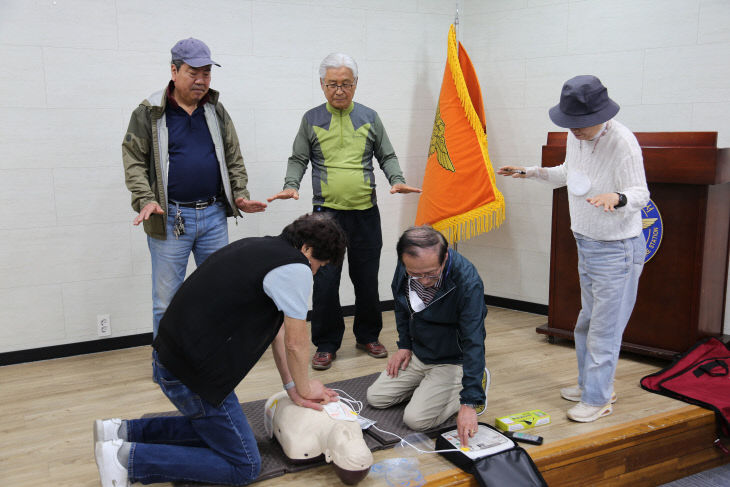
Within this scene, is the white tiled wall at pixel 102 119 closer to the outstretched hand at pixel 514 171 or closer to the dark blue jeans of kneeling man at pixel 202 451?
the outstretched hand at pixel 514 171

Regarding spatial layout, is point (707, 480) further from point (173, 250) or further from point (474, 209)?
point (173, 250)

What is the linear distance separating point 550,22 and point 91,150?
8.91 ft

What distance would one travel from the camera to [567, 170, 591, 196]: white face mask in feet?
8.23

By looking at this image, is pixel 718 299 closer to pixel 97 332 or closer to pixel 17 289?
pixel 97 332

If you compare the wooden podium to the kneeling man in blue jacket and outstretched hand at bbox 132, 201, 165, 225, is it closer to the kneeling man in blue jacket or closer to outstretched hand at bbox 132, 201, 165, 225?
the kneeling man in blue jacket

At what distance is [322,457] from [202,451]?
1.38 feet

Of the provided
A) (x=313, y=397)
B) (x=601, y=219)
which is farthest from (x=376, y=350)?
(x=601, y=219)

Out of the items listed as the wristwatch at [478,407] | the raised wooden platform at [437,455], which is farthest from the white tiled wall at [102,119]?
the wristwatch at [478,407]

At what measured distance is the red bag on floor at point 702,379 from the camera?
105 inches

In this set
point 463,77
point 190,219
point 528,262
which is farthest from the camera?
point 528,262

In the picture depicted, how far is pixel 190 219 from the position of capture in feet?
9.57

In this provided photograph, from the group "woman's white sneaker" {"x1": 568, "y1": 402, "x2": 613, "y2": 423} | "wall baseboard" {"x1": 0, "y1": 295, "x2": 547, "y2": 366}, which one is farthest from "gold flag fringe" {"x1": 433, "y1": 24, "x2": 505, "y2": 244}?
"wall baseboard" {"x1": 0, "y1": 295, "x2": 547, "y2": 366}

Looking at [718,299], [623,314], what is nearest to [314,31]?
[623,314]

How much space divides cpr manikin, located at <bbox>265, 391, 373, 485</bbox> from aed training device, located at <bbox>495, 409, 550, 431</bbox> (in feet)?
1.98
